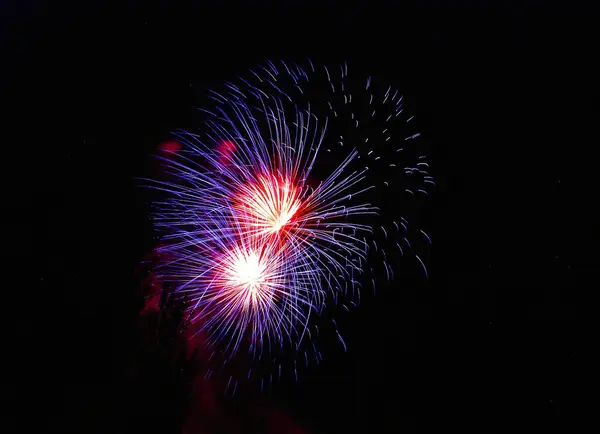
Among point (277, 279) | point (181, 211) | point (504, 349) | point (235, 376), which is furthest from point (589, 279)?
point (181, 211)

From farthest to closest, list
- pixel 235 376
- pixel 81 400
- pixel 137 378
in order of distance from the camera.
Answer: pixel 235 376
pixel 137 378
pixel 81 400

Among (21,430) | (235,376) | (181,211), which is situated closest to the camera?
(21,430)

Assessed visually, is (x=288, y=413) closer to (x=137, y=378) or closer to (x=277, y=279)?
(x=277, y=279)

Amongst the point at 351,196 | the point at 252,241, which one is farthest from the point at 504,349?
the point at 252,241

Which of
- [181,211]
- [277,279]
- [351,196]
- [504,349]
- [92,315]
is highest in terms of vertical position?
[181,211]

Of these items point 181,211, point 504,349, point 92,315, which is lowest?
point 504,349

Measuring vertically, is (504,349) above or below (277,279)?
below

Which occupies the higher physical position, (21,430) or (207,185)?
(207,185)

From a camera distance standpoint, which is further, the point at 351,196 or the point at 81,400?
the point at 351,196

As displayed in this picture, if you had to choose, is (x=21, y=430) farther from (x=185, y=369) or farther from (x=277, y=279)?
(x=277, y=279)
